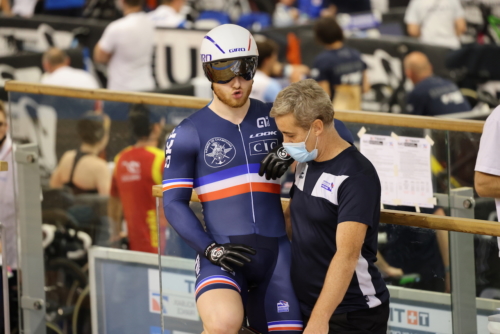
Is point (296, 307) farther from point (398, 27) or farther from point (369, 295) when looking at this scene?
point (398, 27)

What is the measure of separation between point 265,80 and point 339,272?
16.2 feet

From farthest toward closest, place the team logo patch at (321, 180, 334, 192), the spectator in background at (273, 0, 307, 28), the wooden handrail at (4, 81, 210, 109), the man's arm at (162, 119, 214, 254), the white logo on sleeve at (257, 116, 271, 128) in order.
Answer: the spectator in background at (273, 0, 307, 28) < the wooden handrail at (4, 81, 210, 109) < the white logo on sleeve at (257, 116, 271, 128) < the man's arm at (162, 119, 214, 254) < the team logo patch at (321, 180, 334, 192)

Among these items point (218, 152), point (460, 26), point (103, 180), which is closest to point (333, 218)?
point (218, 152)

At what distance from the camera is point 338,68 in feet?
29.5

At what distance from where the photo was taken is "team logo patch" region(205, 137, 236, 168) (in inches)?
141

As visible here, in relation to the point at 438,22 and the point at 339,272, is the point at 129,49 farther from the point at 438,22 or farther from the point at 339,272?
the point at 339,272

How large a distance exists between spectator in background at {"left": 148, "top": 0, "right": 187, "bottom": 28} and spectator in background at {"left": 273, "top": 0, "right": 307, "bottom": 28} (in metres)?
3.32

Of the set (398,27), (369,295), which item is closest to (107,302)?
(369,295)

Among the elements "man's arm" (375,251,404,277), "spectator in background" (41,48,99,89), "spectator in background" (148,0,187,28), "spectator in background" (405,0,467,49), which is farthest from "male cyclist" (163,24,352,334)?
"spectator in background" (405,0,467,49)

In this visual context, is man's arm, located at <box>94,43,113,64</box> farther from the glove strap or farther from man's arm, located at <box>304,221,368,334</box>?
man's arm, located at <box>304,221,368,334</box>

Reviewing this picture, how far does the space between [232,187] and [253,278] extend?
0.43m

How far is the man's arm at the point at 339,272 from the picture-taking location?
312 centimetres

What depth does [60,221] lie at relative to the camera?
616 centimetres

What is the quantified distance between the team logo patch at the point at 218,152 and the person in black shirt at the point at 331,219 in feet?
1.25
